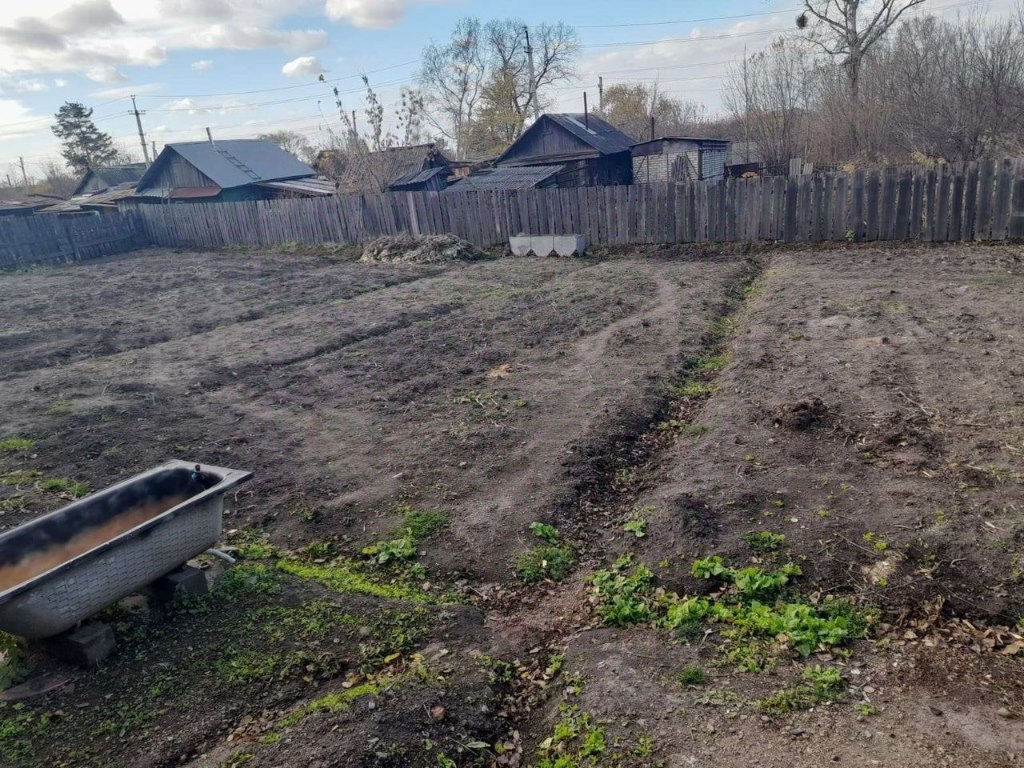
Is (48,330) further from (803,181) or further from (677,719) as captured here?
(803,181)

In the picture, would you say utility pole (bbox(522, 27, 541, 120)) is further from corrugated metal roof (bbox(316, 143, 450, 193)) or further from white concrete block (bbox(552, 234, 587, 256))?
white concrete block (bbox(552, 234, 587, 256))

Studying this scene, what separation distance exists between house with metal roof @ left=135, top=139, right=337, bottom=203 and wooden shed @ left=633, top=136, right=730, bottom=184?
12.5 meters

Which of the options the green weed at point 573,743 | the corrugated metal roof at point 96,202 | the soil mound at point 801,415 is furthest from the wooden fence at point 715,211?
the corrugated metal roof at point 96,202

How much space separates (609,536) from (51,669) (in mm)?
3117

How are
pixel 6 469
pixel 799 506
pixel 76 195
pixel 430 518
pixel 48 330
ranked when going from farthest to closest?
pixel 76 195, pixel 48 330, pixel 6 469, pixel 430 518, pixel 799 506

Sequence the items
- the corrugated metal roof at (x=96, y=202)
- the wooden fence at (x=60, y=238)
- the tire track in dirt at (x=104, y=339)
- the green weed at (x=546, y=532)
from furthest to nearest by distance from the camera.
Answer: the corrugated metal roof at (x=96, y=202), the wooden fence at (x=60, y=238), the tire track in dirt at (x=104, y=339), the green weed at (x=546, y=532)

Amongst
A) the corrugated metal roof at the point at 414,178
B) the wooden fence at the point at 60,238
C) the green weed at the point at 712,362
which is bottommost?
the green weed at the point at 712,362

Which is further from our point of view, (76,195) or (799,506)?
(76,195)

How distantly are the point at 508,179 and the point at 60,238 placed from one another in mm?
14685

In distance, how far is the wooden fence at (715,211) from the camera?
11867 mm

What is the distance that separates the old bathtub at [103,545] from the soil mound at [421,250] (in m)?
12.3

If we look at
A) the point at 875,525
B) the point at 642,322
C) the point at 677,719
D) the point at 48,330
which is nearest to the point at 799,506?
the point at 875,525

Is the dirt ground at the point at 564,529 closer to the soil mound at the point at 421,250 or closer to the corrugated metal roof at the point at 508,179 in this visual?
the soil mound at the point at 421,250

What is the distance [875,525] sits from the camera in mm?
3949
